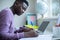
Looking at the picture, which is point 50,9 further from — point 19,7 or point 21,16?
point 19,7

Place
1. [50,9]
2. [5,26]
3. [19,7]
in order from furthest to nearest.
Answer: [50,9] → [19,7] → [5,26]

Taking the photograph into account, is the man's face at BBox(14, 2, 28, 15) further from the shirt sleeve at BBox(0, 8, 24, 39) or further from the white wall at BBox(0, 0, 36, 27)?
the white wall at BBox(0, 0, 36, 27)

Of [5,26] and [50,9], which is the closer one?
[5,26]

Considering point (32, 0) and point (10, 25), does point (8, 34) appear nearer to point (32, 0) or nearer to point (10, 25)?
point (10, 25)

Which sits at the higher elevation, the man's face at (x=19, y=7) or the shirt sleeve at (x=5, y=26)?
the man's face at (x=19, y=7)

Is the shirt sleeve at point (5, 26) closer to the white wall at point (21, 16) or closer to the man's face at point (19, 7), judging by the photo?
the man's face at point (19, 7)

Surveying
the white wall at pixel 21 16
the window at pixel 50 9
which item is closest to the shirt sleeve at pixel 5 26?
the window at pixel 50 9

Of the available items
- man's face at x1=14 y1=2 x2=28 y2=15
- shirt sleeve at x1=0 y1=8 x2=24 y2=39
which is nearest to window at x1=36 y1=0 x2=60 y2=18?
man's face at x1=14 y1=2 x2=28 y2=15

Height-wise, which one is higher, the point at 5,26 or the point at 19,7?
the point at 19,7

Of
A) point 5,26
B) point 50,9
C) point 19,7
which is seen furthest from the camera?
point 50,9

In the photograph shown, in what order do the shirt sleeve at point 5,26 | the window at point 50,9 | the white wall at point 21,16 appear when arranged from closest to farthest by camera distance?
the shirt sleeve at point 5,26, the window at point 50,9, the white wall at point 21,16

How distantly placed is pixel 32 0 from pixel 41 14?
0.35 metres

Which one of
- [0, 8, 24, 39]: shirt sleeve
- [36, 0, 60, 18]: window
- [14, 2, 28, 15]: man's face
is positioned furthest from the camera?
[36, 0, 60, 18]: window

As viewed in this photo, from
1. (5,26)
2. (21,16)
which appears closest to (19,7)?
(5,26)
